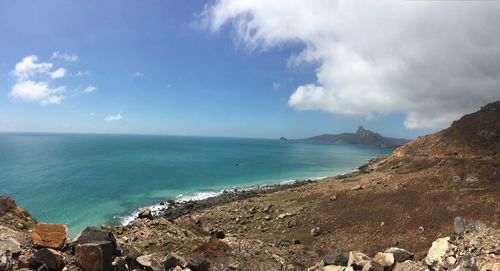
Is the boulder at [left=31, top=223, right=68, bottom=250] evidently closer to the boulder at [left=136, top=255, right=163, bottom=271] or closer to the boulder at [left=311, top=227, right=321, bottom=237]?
the boulder at [left=136, top=255, right=163, bottom=271]

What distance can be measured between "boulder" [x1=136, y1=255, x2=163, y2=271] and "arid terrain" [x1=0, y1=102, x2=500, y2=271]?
5 centimetres

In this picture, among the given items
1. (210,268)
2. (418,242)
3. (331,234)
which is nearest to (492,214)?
(418,242)

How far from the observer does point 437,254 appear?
737 inches

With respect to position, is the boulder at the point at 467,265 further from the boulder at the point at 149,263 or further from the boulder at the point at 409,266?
the boulder at the point at 149,263

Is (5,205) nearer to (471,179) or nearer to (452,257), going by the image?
(452,257)

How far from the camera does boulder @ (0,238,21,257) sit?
48.8 feet

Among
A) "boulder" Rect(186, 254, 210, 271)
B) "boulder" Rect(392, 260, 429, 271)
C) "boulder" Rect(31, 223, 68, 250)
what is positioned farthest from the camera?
"boulder" Rect(392, 260, 429, 271)

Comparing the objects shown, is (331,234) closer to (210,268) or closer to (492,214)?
(492,214)

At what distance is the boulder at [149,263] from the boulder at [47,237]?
349 cm

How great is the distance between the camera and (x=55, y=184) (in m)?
83.1

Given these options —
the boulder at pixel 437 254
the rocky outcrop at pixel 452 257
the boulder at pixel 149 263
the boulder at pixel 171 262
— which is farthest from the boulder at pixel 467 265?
the boulder at pixel 149 263

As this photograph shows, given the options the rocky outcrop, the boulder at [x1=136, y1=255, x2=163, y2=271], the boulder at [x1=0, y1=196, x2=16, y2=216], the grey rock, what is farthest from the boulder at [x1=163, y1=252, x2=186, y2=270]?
the grey rock

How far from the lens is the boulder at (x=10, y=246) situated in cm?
1487

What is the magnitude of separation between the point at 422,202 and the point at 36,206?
59317 millimetres
